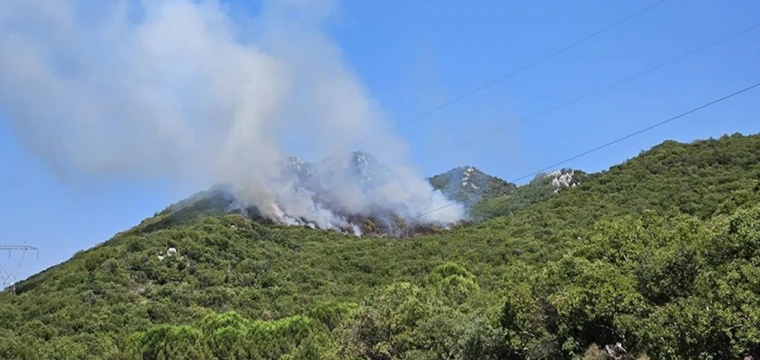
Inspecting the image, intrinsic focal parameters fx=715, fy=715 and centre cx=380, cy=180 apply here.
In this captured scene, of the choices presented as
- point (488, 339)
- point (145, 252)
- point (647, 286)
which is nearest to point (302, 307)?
point (145, 252)

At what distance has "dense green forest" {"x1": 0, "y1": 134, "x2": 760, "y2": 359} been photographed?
28.5 m

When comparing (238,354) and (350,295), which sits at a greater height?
(350,295)

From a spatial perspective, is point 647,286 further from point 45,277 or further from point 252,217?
point 252,217

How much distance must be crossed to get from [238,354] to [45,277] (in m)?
52.5

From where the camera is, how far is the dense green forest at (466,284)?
28516mm

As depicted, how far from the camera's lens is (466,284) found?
70.1 meters

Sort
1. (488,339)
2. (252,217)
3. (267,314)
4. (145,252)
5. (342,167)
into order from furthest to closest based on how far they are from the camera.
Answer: (342,167), (252,217), (145,252), (267,314), (488,339)

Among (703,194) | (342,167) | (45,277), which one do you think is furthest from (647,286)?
(342,167)

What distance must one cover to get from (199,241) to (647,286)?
299ft

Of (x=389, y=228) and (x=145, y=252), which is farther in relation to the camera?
(x=389, y=228)

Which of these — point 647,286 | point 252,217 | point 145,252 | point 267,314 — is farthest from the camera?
point 252,217

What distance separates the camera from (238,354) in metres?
68.4

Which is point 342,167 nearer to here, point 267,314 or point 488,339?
point 267,314

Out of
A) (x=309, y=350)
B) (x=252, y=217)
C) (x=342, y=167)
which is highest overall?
(x=342, y=167)
